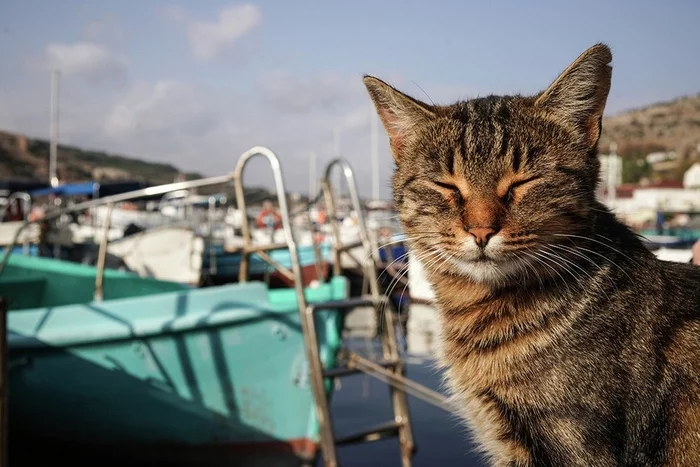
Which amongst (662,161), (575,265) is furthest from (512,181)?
(662,161)

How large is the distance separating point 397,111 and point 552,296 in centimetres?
98

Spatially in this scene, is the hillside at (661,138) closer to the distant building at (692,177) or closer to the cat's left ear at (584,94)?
the distant building at (692,177)

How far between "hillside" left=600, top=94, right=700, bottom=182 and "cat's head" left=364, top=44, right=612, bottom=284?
8509cm

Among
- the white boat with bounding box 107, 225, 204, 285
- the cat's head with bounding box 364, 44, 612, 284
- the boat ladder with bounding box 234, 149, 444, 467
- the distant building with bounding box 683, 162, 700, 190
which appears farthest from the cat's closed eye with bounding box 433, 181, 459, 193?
the distant building with bounding box 683, 162, 700, 190

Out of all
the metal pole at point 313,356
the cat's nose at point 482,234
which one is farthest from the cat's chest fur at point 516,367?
the metal pole at point 313,356

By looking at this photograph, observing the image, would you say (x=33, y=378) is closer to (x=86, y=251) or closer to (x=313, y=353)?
(x=313, y=353)

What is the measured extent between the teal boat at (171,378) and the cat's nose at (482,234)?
4080 mm

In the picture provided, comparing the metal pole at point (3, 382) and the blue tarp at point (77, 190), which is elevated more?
the blue tarp at point (77, 190)

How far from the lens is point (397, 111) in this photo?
2.63m

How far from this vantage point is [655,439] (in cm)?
192

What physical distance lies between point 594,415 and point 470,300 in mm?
612

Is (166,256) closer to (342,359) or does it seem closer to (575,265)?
(342,359)

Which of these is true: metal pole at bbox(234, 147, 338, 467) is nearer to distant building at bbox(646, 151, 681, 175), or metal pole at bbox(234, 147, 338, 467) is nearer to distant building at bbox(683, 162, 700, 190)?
distant building at bbox(683, 162, 700, 190)

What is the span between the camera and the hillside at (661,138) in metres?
83.4
